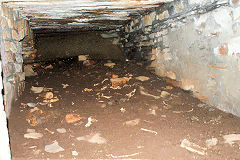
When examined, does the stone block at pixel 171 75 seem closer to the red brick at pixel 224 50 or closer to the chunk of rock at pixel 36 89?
the red brick at pixel 224 50

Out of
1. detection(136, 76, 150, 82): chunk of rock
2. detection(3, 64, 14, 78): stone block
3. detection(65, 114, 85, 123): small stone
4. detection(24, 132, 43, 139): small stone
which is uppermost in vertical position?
detection(3, 64, 14, 78): stone block

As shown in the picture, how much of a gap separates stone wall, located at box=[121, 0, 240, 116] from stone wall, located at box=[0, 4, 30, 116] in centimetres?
257

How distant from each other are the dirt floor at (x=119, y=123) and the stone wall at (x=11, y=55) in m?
0.21

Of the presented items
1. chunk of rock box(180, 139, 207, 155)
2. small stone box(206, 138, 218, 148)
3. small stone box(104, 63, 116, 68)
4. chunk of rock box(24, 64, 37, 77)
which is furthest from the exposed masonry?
small stone box(104, 63, 116, 68)

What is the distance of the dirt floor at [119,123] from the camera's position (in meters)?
2.05

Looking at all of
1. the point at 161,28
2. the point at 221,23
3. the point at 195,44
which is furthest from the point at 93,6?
the point at 221,23

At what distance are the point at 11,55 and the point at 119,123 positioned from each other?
1.99 meters

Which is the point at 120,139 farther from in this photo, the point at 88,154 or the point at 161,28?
the point at 161,28

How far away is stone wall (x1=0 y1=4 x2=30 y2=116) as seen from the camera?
2775mm

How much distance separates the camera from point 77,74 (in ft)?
15.7

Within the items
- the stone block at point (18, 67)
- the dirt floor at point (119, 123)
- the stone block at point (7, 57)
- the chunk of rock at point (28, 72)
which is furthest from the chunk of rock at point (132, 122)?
the chunk of rock at point (28, 72)

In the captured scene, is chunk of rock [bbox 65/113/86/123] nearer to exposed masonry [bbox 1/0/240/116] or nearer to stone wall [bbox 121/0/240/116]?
exposed masonry [bbox 1/0/240/116]

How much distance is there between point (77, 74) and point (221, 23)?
3.24m

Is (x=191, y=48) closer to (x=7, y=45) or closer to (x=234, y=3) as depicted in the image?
(x=234, y=3)
